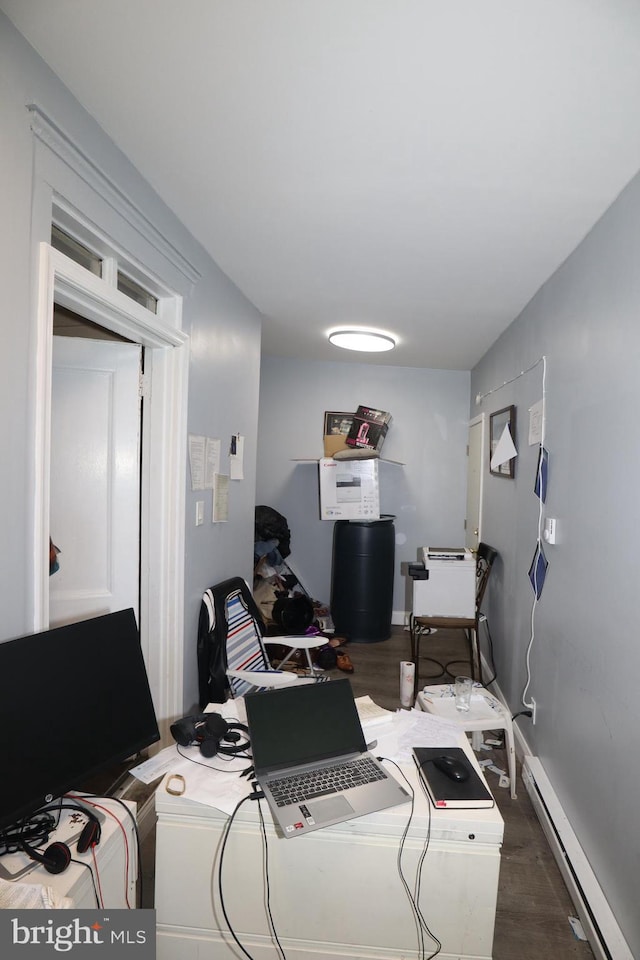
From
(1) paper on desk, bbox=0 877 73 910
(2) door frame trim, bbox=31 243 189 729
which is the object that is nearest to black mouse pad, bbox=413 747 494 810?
(1) paper on desk, bbox=0 877 73 910

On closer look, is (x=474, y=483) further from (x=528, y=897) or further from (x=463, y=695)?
(x=528, y=897)

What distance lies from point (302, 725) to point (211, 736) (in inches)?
10.7

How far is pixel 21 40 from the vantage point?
1.23m

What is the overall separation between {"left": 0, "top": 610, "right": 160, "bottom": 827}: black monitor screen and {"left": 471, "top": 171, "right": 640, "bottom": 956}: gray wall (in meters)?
1.45

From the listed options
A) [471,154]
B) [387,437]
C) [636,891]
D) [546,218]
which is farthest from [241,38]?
[387,437]

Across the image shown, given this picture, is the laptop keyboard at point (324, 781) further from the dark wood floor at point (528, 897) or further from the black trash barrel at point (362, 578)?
the black trash barrel at point (362, 578)

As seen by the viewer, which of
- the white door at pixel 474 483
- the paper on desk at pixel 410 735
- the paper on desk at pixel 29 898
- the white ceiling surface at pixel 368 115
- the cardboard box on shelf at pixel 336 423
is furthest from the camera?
the cardboard box on shelf at pixel 336 423

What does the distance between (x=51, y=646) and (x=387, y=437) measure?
4.10 meters

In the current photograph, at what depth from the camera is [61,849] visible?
1.06 metres

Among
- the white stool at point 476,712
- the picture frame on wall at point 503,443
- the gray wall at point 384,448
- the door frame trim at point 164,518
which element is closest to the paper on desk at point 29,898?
the door frame trim at point 164,518

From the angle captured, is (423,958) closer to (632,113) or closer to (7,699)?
(7,699)

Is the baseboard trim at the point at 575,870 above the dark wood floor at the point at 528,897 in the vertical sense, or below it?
above

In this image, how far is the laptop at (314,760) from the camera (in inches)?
48.6

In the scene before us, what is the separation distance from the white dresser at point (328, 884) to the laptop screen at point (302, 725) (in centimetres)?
14
